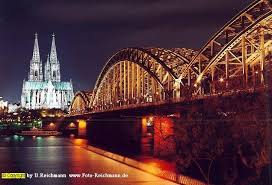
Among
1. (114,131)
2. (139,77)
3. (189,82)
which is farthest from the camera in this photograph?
(114,131)

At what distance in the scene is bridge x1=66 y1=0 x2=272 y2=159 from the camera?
142 ft

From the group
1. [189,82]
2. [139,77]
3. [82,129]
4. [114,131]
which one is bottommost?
[114,131]

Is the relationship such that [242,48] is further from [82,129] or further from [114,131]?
[82,129]

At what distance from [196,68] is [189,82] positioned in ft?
7.71

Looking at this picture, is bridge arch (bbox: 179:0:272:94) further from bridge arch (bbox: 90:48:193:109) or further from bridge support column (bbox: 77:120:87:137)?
bridge support column (bbox: 77:120:87:137)

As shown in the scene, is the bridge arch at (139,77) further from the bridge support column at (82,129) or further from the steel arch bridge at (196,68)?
the bridge support column at (82,129)

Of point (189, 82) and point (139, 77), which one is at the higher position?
point (139, 77)

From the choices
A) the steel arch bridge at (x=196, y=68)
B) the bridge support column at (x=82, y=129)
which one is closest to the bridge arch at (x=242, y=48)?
the steel arch bridge at (x=196, y=68)

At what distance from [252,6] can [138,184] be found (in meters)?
28.9

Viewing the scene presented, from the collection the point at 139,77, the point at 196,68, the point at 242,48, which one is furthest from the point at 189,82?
the point at 139,77

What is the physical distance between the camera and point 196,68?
8338 cm

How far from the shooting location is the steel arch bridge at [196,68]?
56781mm

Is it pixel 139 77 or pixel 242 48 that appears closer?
pixel 242 48

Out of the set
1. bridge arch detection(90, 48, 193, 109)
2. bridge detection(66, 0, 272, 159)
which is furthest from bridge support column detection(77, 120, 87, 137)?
bridge arch detection(90, 48, 193, 109)
